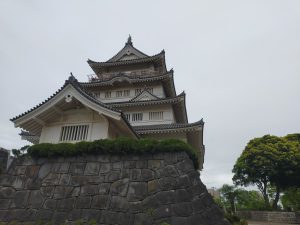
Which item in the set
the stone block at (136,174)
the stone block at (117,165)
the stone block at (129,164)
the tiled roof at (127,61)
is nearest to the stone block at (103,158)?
the stone block at (117,165)

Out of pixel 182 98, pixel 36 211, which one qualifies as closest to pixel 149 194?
pixel 36 211

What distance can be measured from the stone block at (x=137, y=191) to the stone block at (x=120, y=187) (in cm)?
16

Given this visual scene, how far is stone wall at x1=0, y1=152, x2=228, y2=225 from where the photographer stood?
23.4ft

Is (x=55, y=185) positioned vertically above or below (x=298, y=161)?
below

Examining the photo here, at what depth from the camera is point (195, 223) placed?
6.72 m

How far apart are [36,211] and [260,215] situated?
23.4m

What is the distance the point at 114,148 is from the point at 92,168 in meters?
1.13

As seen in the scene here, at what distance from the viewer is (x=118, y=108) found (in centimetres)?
1808

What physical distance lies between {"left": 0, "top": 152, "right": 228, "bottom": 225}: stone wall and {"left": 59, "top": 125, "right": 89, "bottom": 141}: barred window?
4.87ft

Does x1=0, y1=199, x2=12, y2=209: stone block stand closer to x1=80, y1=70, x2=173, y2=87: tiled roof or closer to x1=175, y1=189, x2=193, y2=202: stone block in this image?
x1=175, y1=189, x2=193, y2=202: stone block

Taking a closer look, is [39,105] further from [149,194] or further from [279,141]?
[279,141]

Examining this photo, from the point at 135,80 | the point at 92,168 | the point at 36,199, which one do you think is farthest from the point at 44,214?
the point at 135,80

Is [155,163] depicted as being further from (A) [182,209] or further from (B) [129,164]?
(A) [182,209]

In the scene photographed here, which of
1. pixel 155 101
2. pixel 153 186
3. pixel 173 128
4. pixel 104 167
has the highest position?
pixel 155 101
